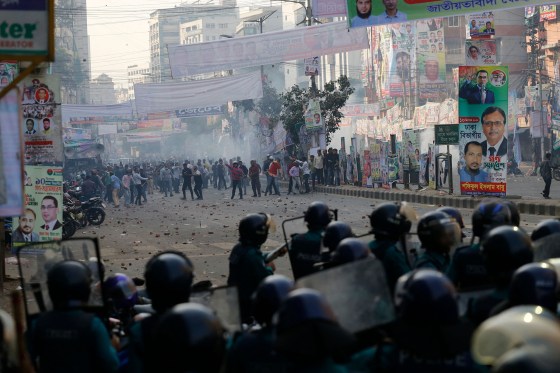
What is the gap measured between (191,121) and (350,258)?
104250 millimetres

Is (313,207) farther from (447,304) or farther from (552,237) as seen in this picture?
(447,304)

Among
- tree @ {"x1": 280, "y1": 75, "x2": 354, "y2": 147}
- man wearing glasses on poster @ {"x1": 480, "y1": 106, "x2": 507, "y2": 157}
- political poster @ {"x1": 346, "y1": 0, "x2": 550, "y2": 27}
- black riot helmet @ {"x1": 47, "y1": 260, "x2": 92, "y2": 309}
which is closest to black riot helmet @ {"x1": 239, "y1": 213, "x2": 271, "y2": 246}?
black riot helmet @ {"x1": 47, "y1": 260, "x2": 92, "y2": 309}

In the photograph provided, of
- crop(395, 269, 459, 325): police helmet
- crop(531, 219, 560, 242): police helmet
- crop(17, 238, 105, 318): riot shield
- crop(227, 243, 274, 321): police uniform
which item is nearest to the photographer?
crop(395, 269, 459, 325): police helmet

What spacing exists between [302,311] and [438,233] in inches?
108

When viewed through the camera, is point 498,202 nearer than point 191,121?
Yes

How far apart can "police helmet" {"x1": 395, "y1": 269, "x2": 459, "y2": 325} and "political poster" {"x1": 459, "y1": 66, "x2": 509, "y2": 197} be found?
21410 millimetres

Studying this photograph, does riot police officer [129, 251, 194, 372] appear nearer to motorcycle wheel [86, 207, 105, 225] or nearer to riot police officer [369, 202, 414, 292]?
riot police officer [369, 202, 414, 292]

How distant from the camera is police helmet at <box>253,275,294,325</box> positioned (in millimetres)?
4100

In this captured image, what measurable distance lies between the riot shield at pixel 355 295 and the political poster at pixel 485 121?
Result: 20.7 meters

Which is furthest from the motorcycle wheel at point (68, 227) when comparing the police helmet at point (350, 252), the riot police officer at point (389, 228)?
the police helmet at point (350, 252)

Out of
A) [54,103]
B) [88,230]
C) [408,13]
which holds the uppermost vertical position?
[408,13]

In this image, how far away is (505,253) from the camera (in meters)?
4.62

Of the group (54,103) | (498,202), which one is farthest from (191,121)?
(498,202)

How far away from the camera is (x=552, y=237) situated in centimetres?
572
